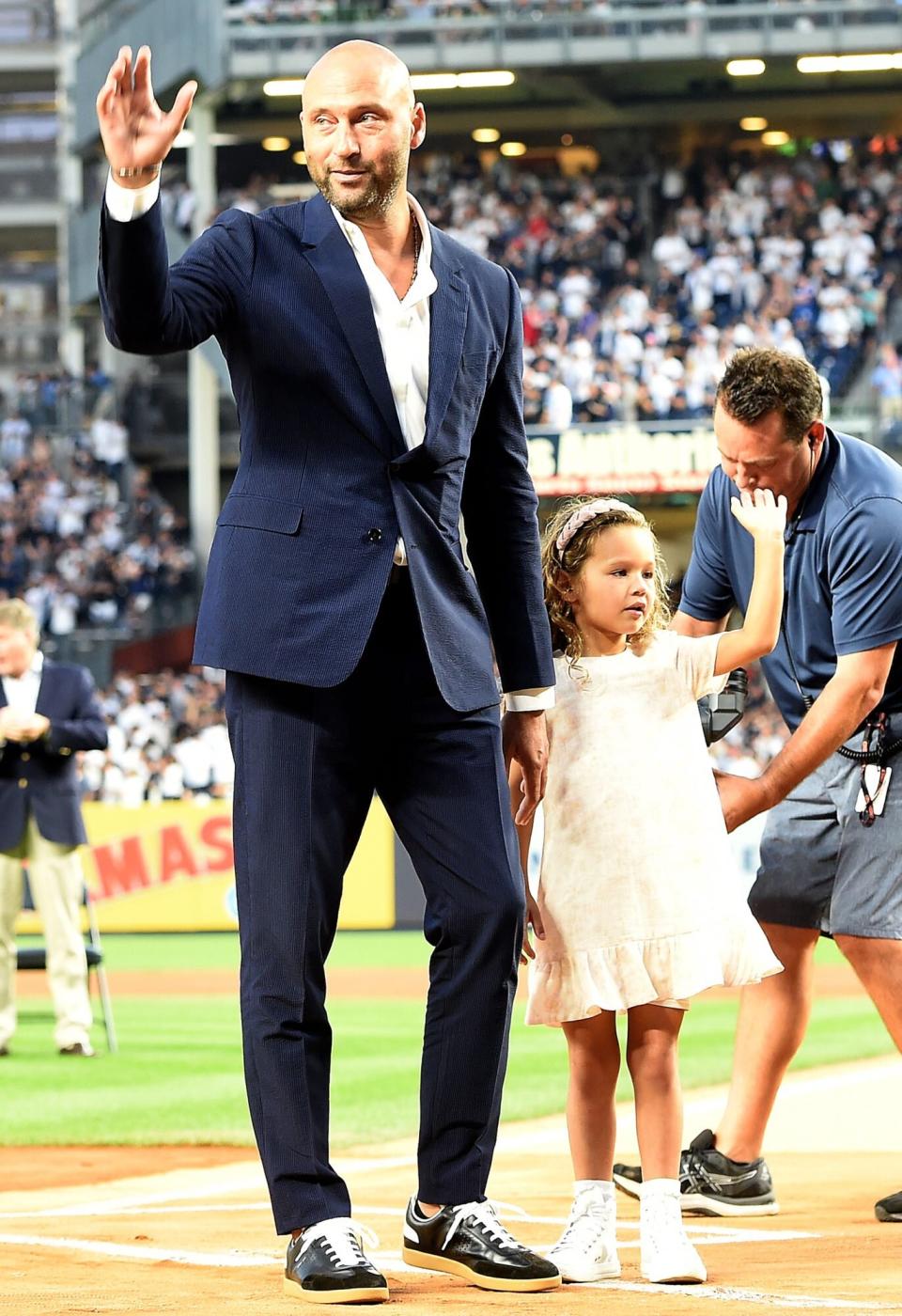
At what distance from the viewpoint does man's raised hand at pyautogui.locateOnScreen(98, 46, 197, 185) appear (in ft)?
11.4

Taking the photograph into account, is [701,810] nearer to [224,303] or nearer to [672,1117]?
[672,1117]

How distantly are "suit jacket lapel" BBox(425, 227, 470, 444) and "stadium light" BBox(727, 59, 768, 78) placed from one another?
1060 inches

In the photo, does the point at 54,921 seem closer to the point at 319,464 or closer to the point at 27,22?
the point at 319,464

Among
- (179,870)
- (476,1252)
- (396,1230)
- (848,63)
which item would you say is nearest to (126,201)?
(476,1252)

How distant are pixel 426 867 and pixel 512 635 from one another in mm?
534

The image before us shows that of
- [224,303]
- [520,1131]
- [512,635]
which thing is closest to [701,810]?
[512,635]

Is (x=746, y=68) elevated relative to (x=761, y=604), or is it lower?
elevated

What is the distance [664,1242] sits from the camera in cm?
403

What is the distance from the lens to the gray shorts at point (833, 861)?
16.7 ft

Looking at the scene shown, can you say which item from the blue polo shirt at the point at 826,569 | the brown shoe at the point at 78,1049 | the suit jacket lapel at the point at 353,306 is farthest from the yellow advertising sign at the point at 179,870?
the suit jacket lapel at the point at 353,306

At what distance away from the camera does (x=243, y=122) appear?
31.9 metres

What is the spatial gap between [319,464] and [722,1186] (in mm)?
2451

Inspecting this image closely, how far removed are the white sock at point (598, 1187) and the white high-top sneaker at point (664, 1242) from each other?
14cm

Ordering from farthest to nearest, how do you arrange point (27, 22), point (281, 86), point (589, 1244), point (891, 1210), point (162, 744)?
point (27, 22), point (281, 86), point (162, 744), point (891, 1210), point (589, 1244)
